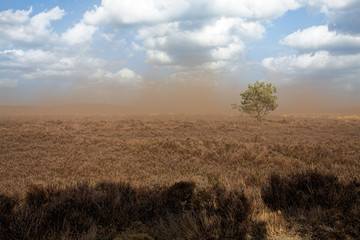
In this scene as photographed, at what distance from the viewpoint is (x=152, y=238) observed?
3836 millimetres

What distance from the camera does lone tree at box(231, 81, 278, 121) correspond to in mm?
43094

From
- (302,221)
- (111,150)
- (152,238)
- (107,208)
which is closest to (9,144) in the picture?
(111,150)

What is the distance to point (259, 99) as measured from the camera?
44000mm

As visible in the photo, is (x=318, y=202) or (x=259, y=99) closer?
(x=318, y=202)

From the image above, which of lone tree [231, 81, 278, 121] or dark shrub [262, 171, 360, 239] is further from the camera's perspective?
lone tree [231, 81, 278, 121]

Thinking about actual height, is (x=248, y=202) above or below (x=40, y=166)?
above

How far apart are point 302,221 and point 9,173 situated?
10.1m

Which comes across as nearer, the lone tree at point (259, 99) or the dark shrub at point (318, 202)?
the dark shrub at point (318, 202)

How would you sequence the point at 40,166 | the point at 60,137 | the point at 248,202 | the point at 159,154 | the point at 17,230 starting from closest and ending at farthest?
the point at 17,230 < the point at 248,202 < the point at 40,166 < the point at 159,154 < the point at 60,137

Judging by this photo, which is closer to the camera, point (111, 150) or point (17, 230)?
point (17, 230)

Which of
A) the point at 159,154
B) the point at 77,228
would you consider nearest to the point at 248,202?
the point at 77,228

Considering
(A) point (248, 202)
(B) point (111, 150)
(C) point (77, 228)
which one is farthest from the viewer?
(B) point (111, 150)

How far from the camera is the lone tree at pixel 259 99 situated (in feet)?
141

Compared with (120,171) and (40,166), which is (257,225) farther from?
(40,166)
